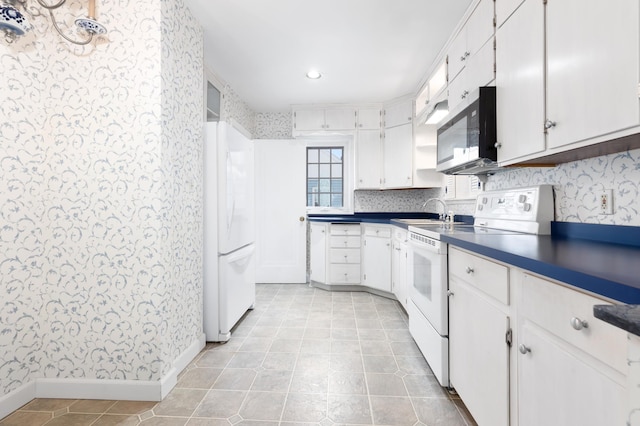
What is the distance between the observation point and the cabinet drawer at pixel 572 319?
0.69 metres

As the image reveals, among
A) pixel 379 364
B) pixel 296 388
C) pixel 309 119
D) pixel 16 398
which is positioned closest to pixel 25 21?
pixel 16 398

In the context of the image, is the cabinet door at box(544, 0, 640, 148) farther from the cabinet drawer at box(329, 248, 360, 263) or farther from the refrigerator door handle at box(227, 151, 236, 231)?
the cabinet drawer at box(329, 248, 360, 263)

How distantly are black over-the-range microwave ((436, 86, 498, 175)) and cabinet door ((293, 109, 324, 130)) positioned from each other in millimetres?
2053

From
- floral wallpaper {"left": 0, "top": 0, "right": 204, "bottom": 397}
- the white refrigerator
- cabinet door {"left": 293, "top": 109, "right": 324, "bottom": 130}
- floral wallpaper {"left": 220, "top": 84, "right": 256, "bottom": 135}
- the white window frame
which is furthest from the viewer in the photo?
the white window frame

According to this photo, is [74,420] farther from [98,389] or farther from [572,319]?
[572,319]

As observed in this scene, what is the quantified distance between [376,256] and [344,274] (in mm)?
506

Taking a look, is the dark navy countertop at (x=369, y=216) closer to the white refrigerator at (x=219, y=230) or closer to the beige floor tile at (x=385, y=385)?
the white refrigerator at (x=219, y=230)

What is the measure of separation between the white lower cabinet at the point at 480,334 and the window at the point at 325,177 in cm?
299

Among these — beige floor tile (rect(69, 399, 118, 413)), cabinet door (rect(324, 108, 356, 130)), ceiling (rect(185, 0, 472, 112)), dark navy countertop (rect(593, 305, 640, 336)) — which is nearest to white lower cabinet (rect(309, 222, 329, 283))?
cabinet door (rect(324, 108, 356, 130))

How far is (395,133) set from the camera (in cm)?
391

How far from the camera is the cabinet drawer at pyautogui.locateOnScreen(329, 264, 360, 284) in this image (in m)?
3.91

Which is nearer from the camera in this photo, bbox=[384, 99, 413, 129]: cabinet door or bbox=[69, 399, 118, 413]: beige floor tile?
bbox=[69, 399, 118, 413]: beige floor tile

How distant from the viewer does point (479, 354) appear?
1.36m

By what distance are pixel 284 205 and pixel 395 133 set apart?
5.86ft
